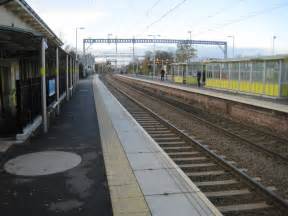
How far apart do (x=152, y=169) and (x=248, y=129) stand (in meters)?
7.68

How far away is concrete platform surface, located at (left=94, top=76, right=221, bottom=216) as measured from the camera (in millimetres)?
5297

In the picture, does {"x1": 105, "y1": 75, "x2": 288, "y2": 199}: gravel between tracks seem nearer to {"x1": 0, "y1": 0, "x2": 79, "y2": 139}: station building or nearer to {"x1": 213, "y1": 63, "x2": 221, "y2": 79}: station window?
{"x1": 0, "y1": 0, "x2": 79, "y2": 139}: station building

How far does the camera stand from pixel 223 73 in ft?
100

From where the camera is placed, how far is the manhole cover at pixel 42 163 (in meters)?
7.17

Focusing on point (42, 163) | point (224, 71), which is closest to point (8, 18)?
point (42, 163)

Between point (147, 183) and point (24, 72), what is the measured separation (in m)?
14.1

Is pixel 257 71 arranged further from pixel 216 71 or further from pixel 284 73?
pixel 216 71

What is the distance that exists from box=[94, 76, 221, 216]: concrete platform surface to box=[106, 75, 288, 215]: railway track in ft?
1.60

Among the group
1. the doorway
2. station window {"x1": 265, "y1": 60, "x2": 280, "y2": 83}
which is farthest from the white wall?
station window {"x1": 265, "y1": 60, "x2": 280, "y2": 83}

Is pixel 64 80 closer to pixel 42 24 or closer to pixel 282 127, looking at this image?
pixel 42 24

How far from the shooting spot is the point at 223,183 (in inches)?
278

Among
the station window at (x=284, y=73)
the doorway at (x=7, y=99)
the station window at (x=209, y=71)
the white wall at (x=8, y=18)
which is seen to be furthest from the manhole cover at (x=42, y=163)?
the station window at (x=209, y=71)

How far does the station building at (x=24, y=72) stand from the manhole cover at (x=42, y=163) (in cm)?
156

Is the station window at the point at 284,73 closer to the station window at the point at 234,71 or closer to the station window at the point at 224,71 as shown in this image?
the station window at the point at 234,71
